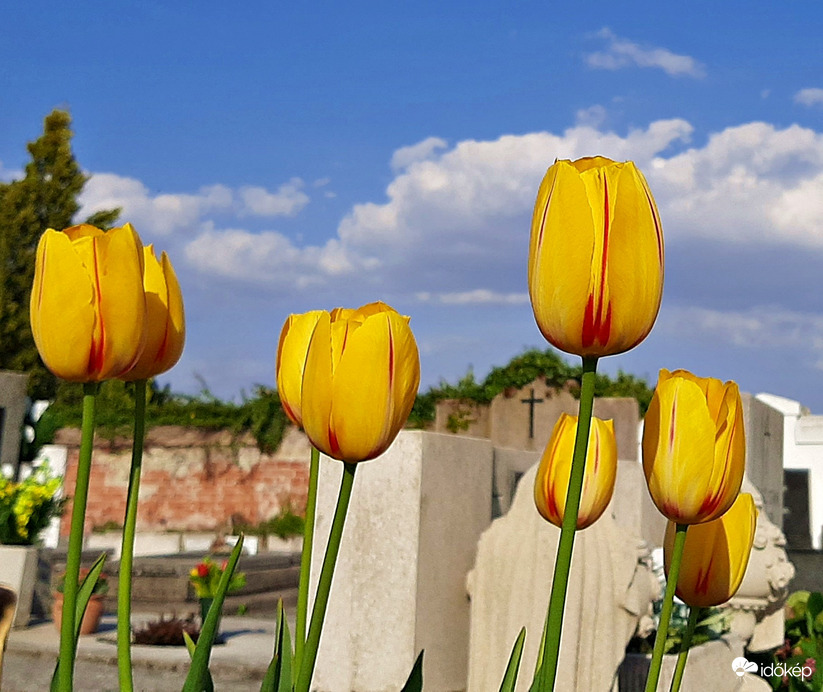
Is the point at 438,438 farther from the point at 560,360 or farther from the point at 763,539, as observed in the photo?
the point at 560,360

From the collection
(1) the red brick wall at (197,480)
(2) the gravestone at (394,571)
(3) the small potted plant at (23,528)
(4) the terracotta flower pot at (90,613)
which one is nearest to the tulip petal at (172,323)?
(2) the gravestone at (394,571)

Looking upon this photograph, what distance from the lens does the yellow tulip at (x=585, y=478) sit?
136 cm

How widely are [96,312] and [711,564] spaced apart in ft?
2.42

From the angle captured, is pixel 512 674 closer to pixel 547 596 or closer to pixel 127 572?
pixel 127 572

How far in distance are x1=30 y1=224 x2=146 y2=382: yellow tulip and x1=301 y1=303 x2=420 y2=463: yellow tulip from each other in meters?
0.19

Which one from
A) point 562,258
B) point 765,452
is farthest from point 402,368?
point 765,452

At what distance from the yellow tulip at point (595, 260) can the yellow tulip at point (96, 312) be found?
385 millimetres

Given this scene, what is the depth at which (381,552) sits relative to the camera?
4.04 meters

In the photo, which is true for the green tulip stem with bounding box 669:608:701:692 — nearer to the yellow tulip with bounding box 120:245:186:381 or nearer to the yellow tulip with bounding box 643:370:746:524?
the yellow tulip with bounding box 643:370:746:524

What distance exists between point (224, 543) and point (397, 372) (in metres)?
12.1

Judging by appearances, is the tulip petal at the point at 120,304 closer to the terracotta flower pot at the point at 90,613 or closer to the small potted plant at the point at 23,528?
the terracotta flower pot at the point at 90,613

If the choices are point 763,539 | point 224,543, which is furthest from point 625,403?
point 224,543

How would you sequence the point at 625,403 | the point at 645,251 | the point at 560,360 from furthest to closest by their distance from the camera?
the point at 560,360 < the point at 625,403 < the point at 645,251

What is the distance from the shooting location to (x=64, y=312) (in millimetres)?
984
